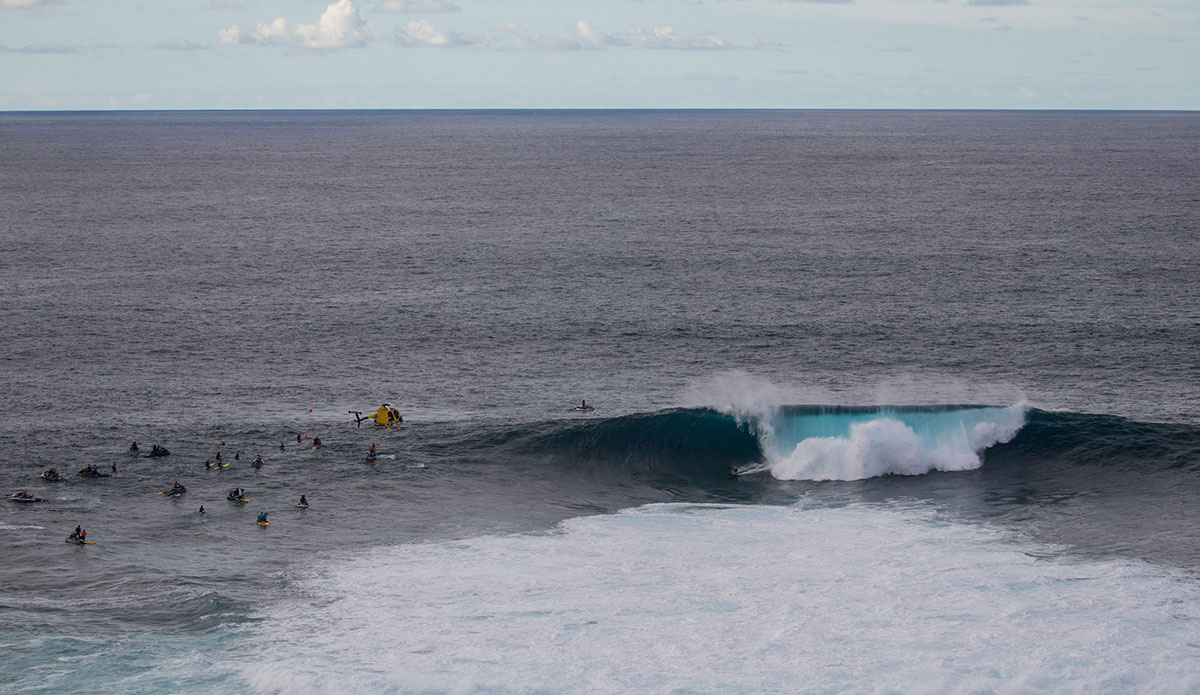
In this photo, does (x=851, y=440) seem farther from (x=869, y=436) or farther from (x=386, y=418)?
(x=386, y=418)

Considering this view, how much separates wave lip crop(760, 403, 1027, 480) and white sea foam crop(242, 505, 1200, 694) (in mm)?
8482

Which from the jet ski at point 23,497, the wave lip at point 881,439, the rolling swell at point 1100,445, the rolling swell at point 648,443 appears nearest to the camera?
the jet ski at point 23,497

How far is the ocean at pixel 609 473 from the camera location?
3847 cm

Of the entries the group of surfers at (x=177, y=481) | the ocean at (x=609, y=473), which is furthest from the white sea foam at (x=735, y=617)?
the group of surfers at (x=177, y=481)

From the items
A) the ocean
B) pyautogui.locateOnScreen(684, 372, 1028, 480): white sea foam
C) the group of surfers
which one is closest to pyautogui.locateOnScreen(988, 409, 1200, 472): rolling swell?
the ocean

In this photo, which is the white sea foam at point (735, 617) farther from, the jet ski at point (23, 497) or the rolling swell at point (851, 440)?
the jet ski at point (23, 497)

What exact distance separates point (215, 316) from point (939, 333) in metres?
58.9

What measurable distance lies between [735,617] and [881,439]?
22.2m

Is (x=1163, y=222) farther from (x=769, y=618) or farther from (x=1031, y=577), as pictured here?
(x=769, y=618)

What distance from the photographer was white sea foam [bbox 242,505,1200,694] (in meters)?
36.3

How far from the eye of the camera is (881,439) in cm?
5997

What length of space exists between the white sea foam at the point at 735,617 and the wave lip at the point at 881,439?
8.48m

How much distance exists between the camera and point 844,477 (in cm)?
5909

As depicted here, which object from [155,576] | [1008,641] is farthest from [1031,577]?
[155,576]
